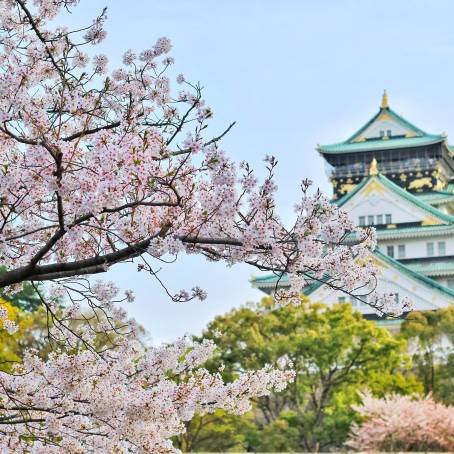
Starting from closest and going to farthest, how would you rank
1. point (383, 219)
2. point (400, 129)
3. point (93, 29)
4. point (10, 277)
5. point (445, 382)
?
point (10, 277)
point (93, 29)
point (445, 382)
point (383, 219)
point (400, 129)

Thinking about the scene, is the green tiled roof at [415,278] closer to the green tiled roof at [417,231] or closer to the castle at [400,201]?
the castle at [400,201]

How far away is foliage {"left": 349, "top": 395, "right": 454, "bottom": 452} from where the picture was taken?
26.5 metres

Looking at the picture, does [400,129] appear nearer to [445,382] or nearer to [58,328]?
[445,382]

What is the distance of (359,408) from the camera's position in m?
27.9

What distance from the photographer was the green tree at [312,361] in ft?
95.8

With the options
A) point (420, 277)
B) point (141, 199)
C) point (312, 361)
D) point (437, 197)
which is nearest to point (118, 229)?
point (141, 199)

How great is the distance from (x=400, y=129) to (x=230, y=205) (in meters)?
50.6

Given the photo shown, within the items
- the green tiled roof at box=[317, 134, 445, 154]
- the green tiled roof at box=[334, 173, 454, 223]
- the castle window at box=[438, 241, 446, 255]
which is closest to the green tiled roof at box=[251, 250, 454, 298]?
the castle window at box=[438, 241, 446, 255]

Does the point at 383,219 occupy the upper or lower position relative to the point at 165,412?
upper

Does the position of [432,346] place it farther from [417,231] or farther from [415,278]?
[417,231]

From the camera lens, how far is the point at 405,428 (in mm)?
26578

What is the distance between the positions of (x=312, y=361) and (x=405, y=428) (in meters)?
4.24

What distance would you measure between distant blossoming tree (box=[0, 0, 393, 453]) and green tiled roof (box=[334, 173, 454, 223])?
1682 inches

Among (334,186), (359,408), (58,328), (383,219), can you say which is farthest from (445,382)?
(58,328)
